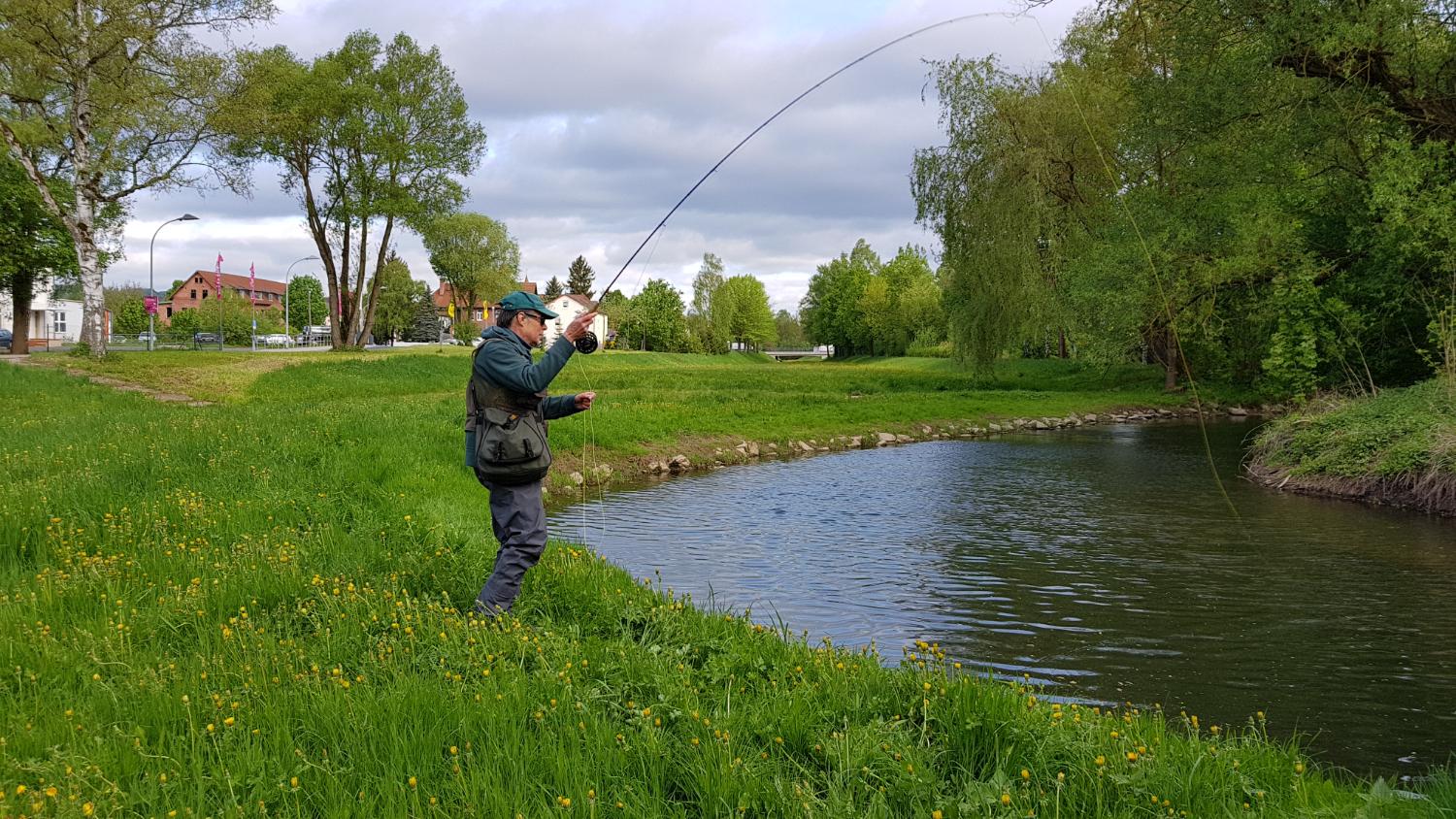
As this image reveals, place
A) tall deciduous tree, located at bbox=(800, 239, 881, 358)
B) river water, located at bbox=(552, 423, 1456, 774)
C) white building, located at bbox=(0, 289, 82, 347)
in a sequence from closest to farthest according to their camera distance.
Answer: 1. river water, located at bbox=(552, 423, 1456, 774)
2. white building, located at bbox=(0, 289, 82, 347)
3. tall deciduous tree, located at bbox=(800, 239, 881, 358)

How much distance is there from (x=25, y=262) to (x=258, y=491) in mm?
40023

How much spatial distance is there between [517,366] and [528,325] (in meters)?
0.52

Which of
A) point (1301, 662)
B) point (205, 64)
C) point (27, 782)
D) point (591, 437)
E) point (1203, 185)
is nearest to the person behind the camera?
point (27, 782)

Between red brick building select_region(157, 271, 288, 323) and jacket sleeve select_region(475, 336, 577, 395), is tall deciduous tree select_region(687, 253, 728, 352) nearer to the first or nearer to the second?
red brick building select_region(157, 271, 288, 323)

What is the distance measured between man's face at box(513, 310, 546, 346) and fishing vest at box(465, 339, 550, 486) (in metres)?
0.29

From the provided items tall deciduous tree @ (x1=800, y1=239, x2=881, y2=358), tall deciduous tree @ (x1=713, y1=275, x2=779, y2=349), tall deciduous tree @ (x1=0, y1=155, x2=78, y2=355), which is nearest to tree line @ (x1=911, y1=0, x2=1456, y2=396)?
tall deciduous tree @ (x1=0, y1=155, x2=78, y2=355)

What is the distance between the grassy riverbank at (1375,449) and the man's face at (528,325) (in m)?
15.3

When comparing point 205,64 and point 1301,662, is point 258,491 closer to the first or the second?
point 1301,662

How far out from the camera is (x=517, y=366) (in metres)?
6.48

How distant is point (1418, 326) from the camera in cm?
2430

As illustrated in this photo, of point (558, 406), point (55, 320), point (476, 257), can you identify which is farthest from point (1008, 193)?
point (55, 320)

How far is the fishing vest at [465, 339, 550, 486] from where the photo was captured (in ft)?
21.4

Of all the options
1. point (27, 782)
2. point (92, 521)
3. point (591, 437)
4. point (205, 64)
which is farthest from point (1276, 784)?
point (205, 64)

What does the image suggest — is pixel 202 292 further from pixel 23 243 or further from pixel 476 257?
pixel 23 243
